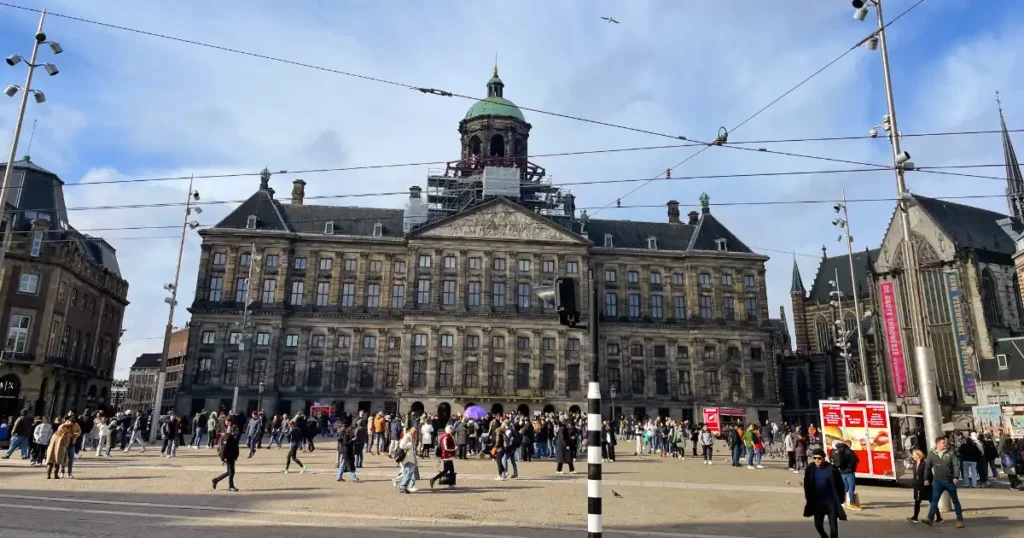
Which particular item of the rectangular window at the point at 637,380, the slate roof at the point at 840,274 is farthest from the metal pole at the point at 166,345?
the slate roof at the point at 840,274

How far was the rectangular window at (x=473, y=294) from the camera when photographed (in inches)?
2219

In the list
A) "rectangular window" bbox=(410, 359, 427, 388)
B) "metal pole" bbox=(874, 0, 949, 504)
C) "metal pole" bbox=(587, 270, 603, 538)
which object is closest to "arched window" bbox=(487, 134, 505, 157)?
"rectangular window" bbox=(410, 359, 427, 388)

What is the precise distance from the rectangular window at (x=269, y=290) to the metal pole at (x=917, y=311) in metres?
50.6

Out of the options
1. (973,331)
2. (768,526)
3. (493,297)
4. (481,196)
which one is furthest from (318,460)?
(973,331)

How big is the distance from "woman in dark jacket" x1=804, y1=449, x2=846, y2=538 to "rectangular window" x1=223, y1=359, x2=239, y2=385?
5184cm

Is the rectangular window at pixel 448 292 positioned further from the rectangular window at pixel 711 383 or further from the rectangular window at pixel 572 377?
the rectangular window at pixel 711 383

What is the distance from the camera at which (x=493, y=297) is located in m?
56.7

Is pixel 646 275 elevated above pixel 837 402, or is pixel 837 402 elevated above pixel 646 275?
pixel 646 275

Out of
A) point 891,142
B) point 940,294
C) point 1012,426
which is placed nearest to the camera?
point 891,142

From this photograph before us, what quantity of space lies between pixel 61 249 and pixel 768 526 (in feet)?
165

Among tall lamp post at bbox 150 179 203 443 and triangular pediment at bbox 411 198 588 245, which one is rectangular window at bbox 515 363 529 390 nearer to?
triangular pediment at bbox 411 198 588 245

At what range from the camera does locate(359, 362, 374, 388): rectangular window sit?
55.0m

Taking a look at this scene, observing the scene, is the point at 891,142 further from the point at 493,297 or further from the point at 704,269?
the point at 704,269

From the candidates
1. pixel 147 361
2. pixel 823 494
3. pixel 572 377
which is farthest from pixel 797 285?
pixel 147 361
